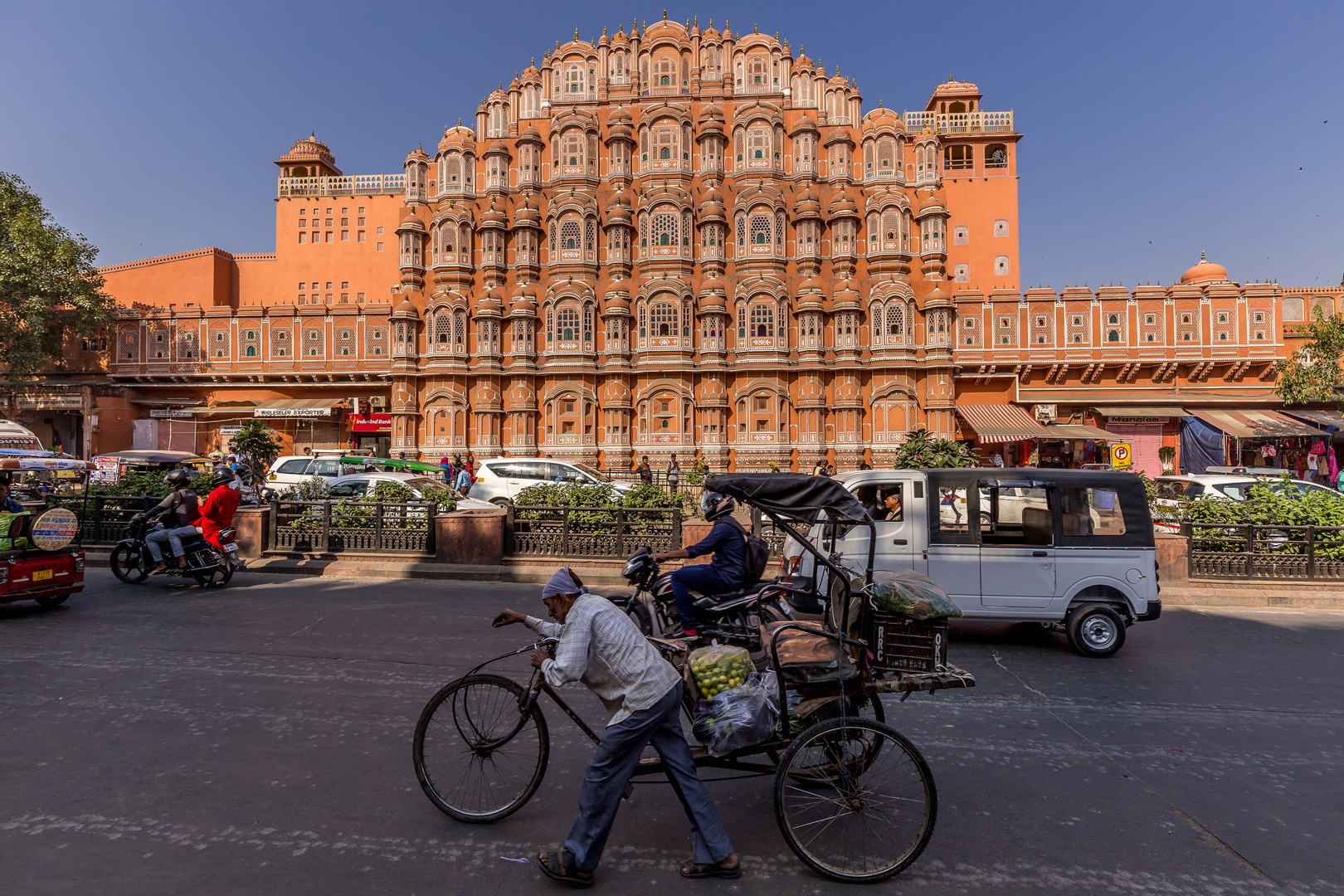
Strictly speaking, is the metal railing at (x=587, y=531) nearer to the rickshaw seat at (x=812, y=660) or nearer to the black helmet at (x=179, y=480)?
the black helmet at (x=179, y=480)

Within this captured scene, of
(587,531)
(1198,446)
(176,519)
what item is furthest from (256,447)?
(1198,446)

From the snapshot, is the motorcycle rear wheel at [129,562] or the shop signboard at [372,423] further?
the shop signboard at [372,423]

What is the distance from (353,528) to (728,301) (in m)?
22.6

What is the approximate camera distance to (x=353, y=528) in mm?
12094

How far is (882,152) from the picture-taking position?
104 ft

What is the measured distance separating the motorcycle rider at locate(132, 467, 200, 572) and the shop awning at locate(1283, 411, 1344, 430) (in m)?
38.3

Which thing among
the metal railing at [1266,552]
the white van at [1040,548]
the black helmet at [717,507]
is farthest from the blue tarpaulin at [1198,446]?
the black helmet at [717,507]

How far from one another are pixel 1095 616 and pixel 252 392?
40960 millimetres

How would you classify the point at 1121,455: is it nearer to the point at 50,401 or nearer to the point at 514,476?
the point at 514,476

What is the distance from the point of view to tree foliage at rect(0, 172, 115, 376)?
3234 centimetres

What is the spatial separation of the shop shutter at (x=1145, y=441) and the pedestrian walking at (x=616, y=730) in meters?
32.5

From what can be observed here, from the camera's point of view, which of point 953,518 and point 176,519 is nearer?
point 953,518

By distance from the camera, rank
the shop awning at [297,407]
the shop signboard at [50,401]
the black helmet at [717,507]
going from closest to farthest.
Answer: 1. the black helmet at [717,507]
2. the shop awning at [297,407]
3. the shop signboard at [50,401]

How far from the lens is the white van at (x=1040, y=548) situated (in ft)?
23.7
